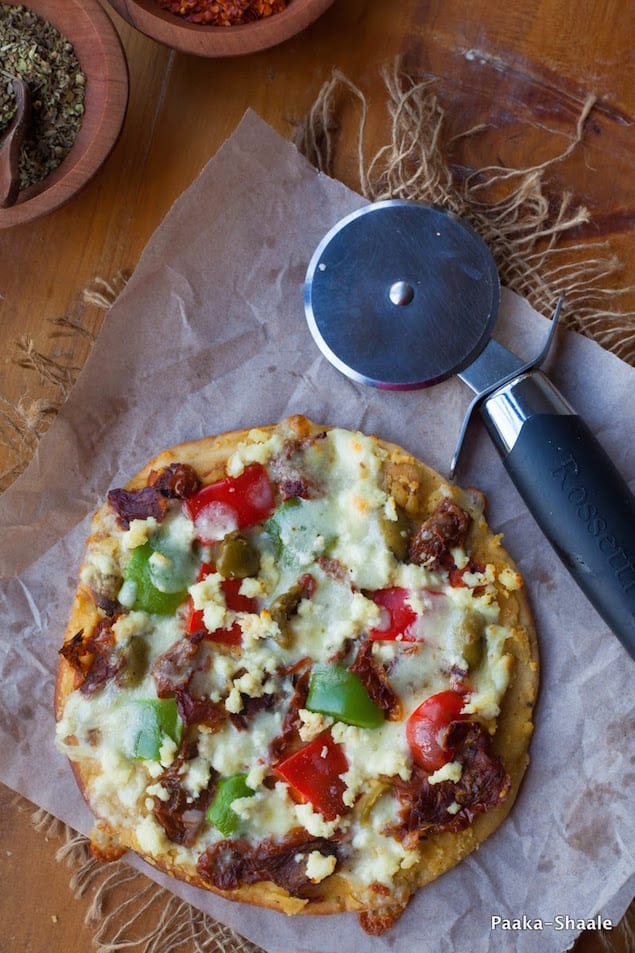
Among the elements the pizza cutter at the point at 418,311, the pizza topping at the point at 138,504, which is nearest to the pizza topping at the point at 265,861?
the pizza topping at the point at 138,504

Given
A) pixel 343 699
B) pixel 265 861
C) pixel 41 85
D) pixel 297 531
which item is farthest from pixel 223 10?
pixel 265 861

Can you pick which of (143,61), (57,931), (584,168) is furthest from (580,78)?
(57,931)

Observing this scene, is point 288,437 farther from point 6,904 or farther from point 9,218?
point 6,904

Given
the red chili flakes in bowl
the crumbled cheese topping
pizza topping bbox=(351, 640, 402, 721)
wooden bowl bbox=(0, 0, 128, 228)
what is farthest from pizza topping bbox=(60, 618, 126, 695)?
the red chili flakes in bowl

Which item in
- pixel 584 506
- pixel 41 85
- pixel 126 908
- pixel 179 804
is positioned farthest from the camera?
pixel 126 908

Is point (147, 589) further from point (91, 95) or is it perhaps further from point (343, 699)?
point (91, 95)

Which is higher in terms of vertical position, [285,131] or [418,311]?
[285,131]
